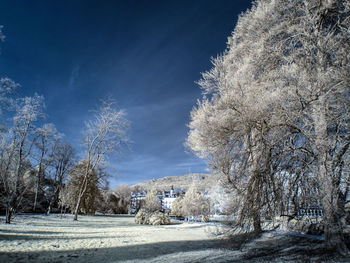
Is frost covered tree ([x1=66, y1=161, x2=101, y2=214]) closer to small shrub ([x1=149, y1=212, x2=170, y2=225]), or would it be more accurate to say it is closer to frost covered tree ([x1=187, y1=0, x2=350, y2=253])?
small shrub ([x1=149, y1=212, x2=170, y2=225])

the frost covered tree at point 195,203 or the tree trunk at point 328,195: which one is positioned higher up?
the tree trunk at point 328,195

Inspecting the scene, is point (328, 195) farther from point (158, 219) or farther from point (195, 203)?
point (195, 203)

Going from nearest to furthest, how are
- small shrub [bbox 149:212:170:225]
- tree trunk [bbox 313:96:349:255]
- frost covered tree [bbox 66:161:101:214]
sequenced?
1. tree trunk [bbox 313:96:349:255]
2. small shrub [bbox 149:212:170:225]
3. frost covered tree [bbox 66:161:101:214]

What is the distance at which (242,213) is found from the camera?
400cm

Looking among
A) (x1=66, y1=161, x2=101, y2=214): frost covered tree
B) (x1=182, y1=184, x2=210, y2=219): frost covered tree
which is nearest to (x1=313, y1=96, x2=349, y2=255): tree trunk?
(x1=66, y1=161, x2=101, y2=214): frost covered tree

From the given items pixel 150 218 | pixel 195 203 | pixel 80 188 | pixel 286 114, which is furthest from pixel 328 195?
pixel 195 203

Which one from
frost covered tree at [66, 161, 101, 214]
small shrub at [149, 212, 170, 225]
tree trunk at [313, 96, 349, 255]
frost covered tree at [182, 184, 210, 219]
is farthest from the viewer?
frost covered tree at [182, 184, 210, 219]

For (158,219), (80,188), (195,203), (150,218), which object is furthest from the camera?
(195,203)

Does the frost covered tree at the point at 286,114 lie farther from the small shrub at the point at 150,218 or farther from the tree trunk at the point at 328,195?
the small shrub at the point at 150,218

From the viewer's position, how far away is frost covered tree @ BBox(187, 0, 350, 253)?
4.12m

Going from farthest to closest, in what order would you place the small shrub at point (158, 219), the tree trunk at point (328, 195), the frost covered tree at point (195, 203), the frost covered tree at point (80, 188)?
the frost covered tree at point (195, 203) < the frost covered tree at point (80, 188) < the small shrub at point (158, 219) < the tree trunk at point (328, 195)

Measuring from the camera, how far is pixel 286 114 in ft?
13.9

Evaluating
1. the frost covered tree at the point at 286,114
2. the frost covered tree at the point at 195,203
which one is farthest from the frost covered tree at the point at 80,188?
the frost covered tree at the point at 286,114

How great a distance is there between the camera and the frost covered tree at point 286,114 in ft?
13.5
